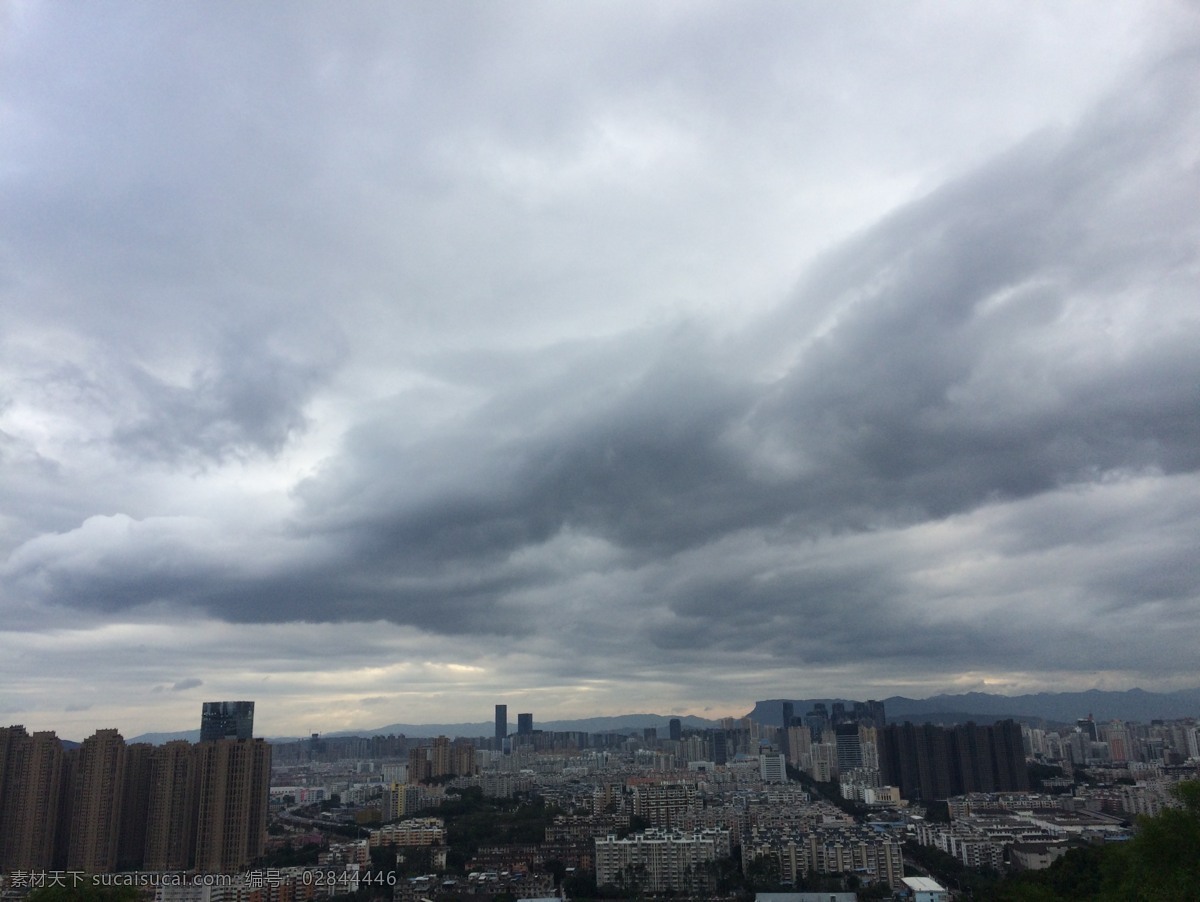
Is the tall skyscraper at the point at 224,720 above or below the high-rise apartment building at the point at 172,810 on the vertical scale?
above

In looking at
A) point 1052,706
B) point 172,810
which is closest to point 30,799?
point 172,810

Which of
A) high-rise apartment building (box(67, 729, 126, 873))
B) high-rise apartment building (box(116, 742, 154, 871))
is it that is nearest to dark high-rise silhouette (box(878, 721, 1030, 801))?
high-rise apartment building (box(116, 742, 154, 871))

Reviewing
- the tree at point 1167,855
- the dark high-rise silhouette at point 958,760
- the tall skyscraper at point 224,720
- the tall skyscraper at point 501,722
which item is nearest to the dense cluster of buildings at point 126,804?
the tall skyscraper at point 224,720

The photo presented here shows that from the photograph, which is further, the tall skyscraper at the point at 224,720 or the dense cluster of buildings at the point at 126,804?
the tall skyscraper at the point at 224,720

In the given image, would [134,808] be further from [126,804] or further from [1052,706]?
[1052,706]

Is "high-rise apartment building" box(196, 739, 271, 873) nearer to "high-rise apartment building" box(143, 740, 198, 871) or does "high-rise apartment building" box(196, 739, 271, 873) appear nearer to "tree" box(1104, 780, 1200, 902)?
"high-rise apartment building" box(143, 740, 198, 871)

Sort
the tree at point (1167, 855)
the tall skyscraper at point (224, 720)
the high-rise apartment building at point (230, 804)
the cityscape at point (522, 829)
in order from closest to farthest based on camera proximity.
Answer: the tree at point (1167, 855) < the cityscape at point (522, 829) < the high-rise apartment building at point (230, 804) < the tall skyscraper at point (224, 720)

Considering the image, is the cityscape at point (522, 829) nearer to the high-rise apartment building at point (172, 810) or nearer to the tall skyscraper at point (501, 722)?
the high-rise apartment building at point (172, 810)
